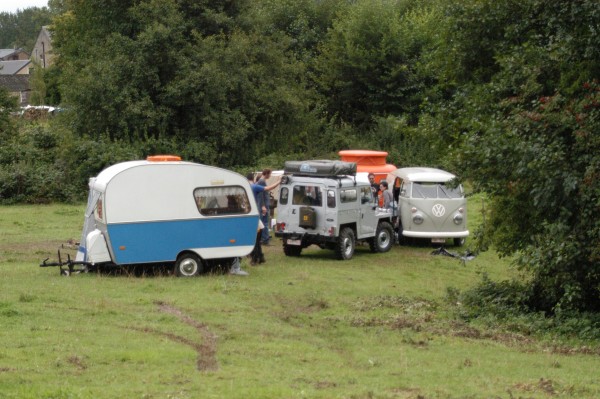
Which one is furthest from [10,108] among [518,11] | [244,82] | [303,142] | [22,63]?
[22,63]

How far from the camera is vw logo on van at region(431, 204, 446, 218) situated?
28547 mm

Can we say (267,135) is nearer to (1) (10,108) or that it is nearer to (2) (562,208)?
(1) (10,108)

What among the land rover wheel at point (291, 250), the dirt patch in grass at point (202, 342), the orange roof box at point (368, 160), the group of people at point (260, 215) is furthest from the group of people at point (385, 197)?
the dirt patch in grass at point (202, 342)

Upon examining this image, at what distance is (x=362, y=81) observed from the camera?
2003 inches

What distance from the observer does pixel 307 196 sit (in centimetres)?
2544

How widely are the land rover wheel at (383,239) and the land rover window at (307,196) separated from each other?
9.27 feet

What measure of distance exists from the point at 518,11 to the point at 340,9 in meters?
37.2

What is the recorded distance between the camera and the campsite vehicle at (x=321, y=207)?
2523cm

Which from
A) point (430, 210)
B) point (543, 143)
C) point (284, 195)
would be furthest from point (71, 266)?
point (430, 210)

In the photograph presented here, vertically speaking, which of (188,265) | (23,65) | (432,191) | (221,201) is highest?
(23,65)

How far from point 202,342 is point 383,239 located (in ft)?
47.7

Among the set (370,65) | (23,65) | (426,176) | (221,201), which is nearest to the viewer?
(221,201)

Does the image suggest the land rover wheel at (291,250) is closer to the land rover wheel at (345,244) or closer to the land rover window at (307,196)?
the land rover wheel at (345,244)

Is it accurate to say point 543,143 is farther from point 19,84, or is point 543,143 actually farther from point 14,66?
point 14,66
